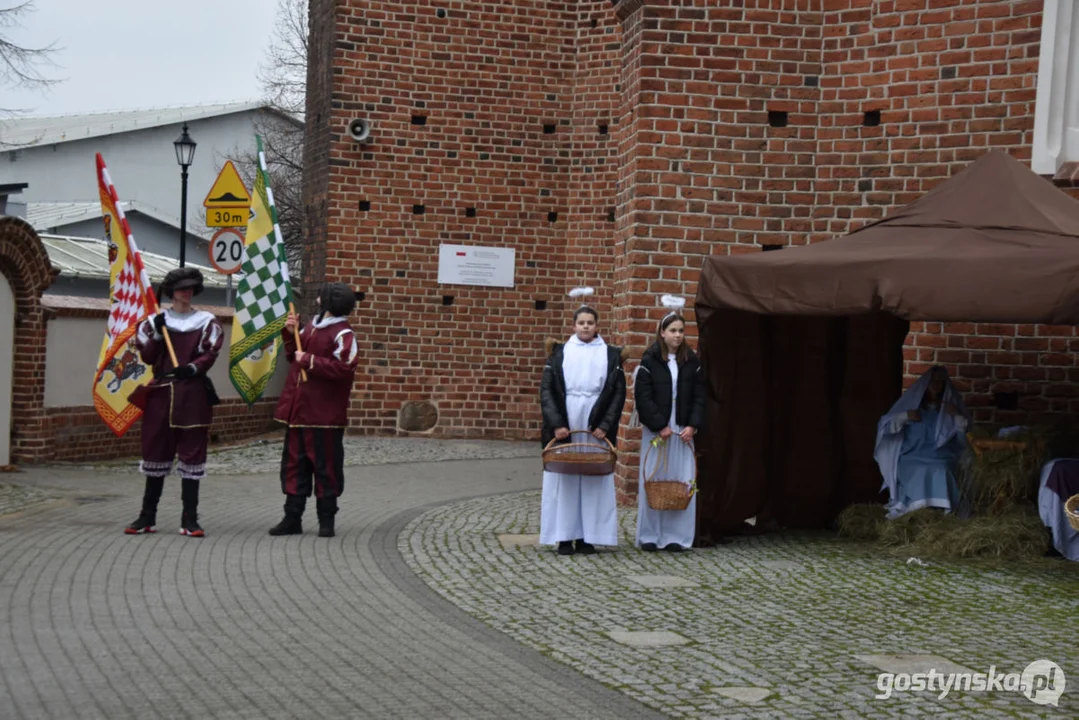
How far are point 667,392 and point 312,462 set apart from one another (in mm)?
2732

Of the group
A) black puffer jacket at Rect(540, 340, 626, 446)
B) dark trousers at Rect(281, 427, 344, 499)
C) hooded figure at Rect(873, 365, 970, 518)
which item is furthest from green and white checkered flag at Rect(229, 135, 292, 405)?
hooded figure at Rect(873, 365, 970, 518)

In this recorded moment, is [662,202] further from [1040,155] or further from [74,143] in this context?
[74,143]

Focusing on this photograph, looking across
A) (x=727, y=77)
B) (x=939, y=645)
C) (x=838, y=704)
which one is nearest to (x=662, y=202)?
(x=727, y=77)

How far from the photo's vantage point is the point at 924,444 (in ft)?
37.2

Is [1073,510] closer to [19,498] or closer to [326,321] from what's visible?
[326,321]

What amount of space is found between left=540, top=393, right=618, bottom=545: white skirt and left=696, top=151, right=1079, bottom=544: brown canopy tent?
899 millimetres

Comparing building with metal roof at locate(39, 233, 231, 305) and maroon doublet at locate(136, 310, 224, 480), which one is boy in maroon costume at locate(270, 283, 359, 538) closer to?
maroon doublet at locate(136, 310, 224, 480)

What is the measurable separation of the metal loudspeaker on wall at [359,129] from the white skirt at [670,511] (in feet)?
34.6

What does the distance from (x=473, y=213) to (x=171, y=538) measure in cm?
1087

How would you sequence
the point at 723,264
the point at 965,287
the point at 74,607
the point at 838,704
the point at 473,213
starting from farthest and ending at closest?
the point at 473,213 → the point at 723,264 → the point at 965,287 → the point at 74,607 → the point at 838,704

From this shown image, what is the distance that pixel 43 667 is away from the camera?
675 centimetres


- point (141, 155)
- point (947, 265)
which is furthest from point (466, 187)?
point (141, 155)

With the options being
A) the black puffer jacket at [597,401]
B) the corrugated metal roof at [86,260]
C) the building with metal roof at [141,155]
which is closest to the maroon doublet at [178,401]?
the black puffer jacket at [597,401]

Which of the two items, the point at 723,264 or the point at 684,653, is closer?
the point at 684,653
